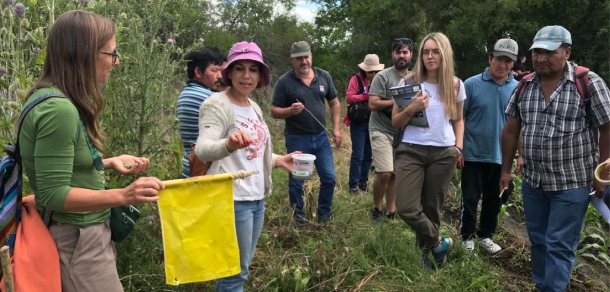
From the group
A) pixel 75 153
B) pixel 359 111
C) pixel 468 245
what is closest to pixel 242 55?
pixel 75 153

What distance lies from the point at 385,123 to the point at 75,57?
354cm

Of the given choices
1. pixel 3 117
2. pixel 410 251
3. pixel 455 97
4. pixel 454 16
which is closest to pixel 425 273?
pixel 410 251

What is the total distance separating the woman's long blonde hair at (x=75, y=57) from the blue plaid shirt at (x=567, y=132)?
2711mm

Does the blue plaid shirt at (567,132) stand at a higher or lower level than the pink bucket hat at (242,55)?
lower

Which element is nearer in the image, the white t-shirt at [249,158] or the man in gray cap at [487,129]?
the white t-shirt at [249,158]

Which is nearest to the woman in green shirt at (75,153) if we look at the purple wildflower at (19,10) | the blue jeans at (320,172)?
the purple wildflower at (19,10)

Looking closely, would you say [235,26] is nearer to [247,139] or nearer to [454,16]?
[454,16]

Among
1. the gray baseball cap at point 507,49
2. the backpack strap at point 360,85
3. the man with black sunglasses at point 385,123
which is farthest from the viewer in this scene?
the backpack strap at point 360,85

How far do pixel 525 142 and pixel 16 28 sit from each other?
3.44 metres

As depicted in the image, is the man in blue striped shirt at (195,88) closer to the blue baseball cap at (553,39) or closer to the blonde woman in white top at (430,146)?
the blonde woman in white top at (430,146)

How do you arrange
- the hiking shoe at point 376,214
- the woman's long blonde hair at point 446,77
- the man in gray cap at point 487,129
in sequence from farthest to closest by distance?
the hiking shoe at point 376,214 < the man in gray cap at point 487,129 < the woman's long blonde hair at point 446,77

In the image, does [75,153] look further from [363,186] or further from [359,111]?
[363,186]

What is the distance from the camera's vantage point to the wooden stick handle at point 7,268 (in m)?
1.47

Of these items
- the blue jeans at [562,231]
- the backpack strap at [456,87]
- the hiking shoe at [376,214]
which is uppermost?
the backpack strap at [456,87]
